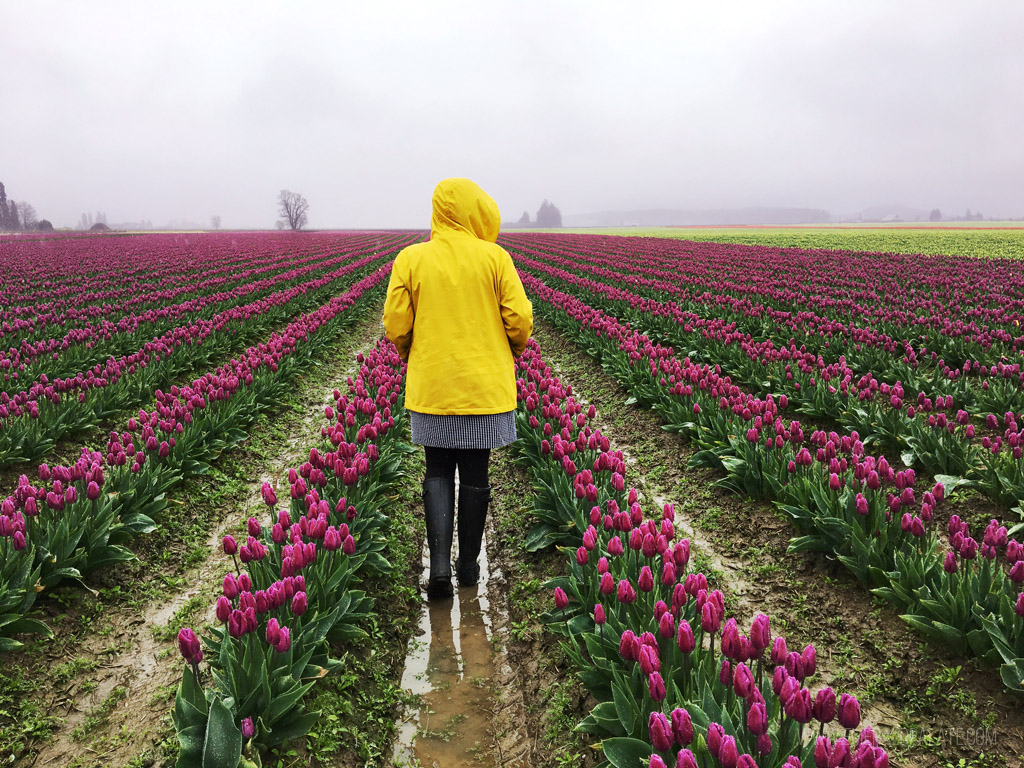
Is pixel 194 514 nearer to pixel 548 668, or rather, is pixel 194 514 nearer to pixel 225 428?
pixel 225 428

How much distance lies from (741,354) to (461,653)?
254 inches

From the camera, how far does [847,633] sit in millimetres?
3379

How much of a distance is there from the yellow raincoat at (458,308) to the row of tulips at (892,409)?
3.54 m

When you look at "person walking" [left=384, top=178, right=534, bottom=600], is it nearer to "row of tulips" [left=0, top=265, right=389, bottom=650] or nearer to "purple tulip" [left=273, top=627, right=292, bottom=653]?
"purple tulip" [left=273, top=627, right=292, bottom=653]

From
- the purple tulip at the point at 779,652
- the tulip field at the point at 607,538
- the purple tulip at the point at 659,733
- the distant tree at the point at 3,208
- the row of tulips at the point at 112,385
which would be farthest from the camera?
the distant tree at the point at 3,208

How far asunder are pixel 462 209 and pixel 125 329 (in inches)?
396

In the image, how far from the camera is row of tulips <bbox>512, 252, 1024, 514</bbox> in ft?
15.0

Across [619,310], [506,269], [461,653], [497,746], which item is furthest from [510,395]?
[619,310]

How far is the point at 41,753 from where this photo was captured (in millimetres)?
2617

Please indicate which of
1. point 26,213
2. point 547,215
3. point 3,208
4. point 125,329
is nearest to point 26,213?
point 26,213

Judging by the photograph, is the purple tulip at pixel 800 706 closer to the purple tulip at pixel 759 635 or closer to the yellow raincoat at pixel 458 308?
the purple tulip at pixel 759 635

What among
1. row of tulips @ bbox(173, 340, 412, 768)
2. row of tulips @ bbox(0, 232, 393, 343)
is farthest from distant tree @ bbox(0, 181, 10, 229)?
row of tulips @ bbox(173, 340, 412, 768)

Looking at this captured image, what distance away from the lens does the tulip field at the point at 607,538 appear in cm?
239

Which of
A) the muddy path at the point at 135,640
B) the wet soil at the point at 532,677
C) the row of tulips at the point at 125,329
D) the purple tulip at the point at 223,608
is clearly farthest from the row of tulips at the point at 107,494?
the row of tulips at the point at 125,329
